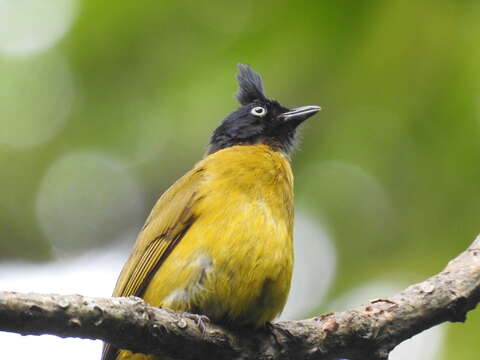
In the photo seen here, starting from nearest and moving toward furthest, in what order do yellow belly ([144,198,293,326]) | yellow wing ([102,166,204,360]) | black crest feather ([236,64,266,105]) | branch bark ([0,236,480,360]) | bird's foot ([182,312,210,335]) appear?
branch bark ([0,236,480,360]) < bird's foot ([182,312,210,335]) < yellow belly ([144,198,293,326]) < yellow wing ([102,166,204,360]) < black crest feather ([236,64,266,105])

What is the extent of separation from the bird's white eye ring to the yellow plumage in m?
1.03

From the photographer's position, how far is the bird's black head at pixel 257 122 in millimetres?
6367

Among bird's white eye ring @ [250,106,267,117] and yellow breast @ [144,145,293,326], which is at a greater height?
bird's white eye ring @ [250,106,267,117]

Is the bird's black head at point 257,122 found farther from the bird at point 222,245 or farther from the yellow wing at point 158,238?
the yellow wing at point 158,238

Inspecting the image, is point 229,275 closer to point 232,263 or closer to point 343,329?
point 232,263

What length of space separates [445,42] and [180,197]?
1.96 meters

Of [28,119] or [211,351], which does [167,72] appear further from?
[211,351]

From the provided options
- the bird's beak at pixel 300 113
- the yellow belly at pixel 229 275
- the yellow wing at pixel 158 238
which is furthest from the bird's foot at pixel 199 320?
the bird's beak at pixel 300 113

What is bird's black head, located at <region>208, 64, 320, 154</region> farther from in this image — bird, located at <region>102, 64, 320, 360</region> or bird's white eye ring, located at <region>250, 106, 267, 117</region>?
bird, located at <region>102, 64, 320, 360</region>

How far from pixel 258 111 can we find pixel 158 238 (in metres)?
1.79

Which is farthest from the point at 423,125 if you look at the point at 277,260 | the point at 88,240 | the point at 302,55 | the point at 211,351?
the point at 88,240

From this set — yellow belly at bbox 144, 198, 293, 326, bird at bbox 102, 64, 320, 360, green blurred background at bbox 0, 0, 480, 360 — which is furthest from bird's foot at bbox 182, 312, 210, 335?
green blurred background at bbox 0, 0, 480, 360

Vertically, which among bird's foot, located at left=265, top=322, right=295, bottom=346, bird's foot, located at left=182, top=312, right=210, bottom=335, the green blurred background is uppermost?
the green blurred background

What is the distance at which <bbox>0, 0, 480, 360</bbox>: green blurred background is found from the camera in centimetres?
486
